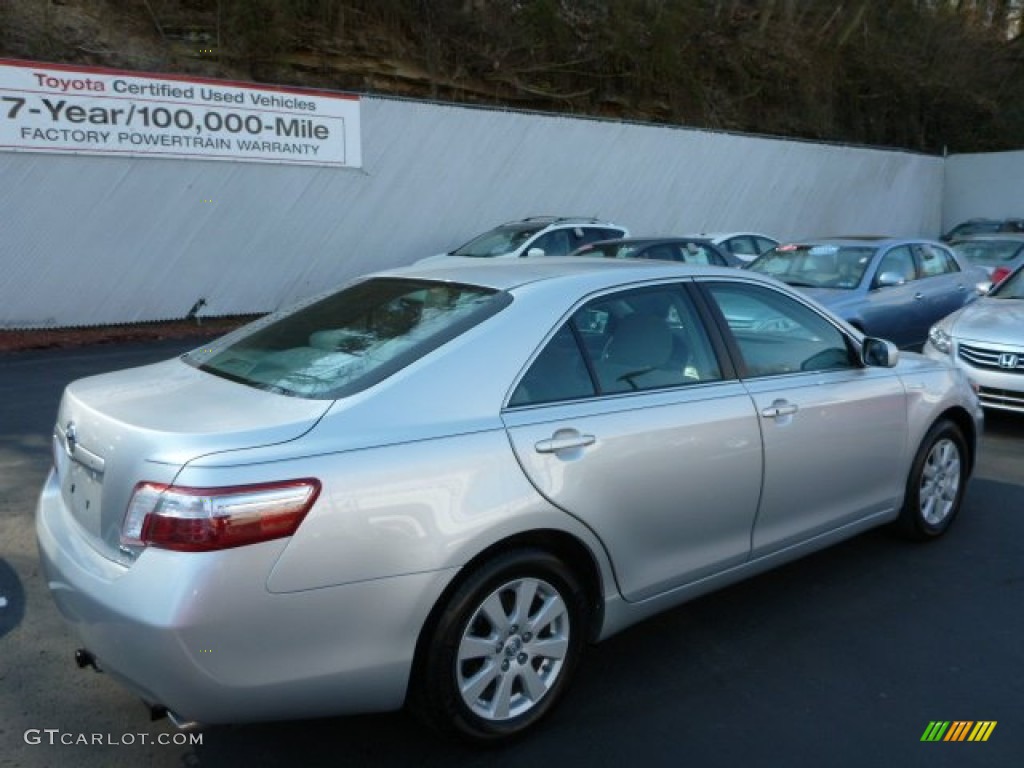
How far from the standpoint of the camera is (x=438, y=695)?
2.91 m

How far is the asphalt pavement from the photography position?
10.1 ft

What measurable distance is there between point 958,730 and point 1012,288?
6.32 meters

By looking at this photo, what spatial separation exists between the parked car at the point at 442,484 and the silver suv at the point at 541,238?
31.6 feet

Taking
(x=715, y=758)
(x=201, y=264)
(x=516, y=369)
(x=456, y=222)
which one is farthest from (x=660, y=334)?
(x=456, y=222)

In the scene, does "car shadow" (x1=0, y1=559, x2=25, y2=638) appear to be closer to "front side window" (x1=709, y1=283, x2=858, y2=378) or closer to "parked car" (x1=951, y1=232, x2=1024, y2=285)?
"front side window" (x1=709, y1=283, x2=858, y2=378)

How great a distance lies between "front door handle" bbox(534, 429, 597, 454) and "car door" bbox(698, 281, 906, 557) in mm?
975

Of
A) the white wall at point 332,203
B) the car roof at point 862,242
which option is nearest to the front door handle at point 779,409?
the car roof at point 862,242

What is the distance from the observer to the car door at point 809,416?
390cm

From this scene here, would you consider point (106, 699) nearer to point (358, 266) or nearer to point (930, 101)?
point (358, 266)

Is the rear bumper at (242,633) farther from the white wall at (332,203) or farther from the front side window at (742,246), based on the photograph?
the front side window at (742,246)

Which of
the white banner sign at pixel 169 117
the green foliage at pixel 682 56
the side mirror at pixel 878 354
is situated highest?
the green foliage at pixel 682 56

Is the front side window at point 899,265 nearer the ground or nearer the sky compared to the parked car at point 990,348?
nearer the sky

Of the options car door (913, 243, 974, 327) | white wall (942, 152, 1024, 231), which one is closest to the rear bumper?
car door (913, 243, 974, 327)

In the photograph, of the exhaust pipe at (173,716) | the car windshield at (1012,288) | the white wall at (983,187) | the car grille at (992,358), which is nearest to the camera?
the exhaust pipe at (173,716)
